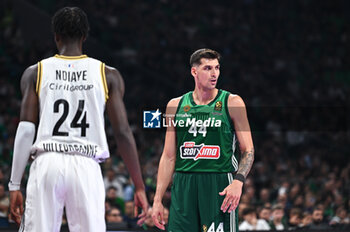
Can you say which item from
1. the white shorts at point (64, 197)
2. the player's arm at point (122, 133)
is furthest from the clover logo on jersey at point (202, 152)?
the white shorts at point (64, 197)

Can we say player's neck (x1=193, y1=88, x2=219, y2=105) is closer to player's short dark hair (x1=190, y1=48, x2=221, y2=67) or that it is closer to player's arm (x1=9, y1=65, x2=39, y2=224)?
player's short dark hair (x1=190, y1=48, x2=221, y2=67)

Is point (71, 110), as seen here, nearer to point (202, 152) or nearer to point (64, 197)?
point (64, 197)

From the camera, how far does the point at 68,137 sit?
142 inches

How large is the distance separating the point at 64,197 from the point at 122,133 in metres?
0.51

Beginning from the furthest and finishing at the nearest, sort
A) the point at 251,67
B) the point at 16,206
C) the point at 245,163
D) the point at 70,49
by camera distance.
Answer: the point at 251,67
the point at 245,163
the point at 70,49
the point at 16,206

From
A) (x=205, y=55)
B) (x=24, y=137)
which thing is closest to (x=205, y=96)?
(x=205, y=55)

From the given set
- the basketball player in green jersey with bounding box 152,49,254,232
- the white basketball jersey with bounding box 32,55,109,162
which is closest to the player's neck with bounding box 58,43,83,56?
the white basketball jersey with bounding box 32,55,109,162

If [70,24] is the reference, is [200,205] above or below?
below

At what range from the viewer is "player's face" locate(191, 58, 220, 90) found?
17.1 feet

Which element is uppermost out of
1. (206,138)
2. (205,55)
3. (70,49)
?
(205,55)

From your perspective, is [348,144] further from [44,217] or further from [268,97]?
[44,217]

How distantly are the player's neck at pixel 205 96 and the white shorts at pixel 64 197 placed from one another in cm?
185

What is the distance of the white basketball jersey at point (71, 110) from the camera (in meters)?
3.62

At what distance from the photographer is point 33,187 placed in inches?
140
